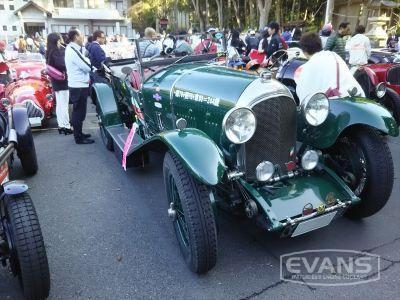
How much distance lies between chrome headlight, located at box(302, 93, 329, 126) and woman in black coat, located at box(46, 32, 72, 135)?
15.3ft

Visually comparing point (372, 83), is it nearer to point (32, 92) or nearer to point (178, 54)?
point (178, 54)

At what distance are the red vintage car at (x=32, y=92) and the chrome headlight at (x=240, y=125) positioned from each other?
4719 mm

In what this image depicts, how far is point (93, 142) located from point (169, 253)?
144 inches

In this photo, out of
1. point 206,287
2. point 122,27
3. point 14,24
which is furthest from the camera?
point 122,27

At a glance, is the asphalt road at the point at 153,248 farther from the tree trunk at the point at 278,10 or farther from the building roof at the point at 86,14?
the building roof at the point at 86,14

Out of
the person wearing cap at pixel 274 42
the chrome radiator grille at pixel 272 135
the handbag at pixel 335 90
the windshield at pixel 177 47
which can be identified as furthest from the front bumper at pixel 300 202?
the person wearing cap at pixel 274 42

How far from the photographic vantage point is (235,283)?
2.62 metres

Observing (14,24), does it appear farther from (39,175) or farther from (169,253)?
(169,253)

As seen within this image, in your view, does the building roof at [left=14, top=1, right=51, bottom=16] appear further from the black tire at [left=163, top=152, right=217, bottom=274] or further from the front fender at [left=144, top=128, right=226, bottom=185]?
the black tire at [left=163, top=152, right=217, bottom=274]

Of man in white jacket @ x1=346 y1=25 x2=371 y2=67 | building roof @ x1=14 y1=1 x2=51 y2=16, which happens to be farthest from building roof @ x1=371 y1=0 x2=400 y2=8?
building roof @ x1=14 y1=1 x2=51 y2=16

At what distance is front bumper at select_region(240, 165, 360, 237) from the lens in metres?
2.57

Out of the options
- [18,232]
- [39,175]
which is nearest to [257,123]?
[18,232]

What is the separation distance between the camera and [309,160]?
2.92m

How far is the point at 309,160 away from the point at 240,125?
0.71 meters
